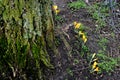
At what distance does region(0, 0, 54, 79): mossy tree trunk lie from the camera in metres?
2.90

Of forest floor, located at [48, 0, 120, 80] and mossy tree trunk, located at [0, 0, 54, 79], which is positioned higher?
mossy tree trunk, located at [0, 0, 54, 79]

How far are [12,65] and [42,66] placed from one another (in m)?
0.36

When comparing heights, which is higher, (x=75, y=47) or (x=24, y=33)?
(x=24, y=33)

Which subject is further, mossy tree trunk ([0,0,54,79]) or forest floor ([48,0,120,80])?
forest floor ([48,0,120,80])

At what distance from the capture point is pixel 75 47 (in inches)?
144

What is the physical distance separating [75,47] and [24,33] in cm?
90

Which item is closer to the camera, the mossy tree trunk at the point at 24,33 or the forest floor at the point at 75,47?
the mossy tree trunk at the point at 24,33

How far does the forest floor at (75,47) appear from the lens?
338cm

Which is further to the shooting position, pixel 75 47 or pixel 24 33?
pixel 75 47

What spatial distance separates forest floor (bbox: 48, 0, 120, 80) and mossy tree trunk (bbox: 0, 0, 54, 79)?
1.02ft

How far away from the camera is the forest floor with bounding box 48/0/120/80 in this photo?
3379mm

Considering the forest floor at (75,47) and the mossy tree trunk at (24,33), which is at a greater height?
the mossy tree trunk at (24,33)

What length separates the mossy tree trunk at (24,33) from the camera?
114 inches

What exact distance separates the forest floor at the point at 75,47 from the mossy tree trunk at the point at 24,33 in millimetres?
310
